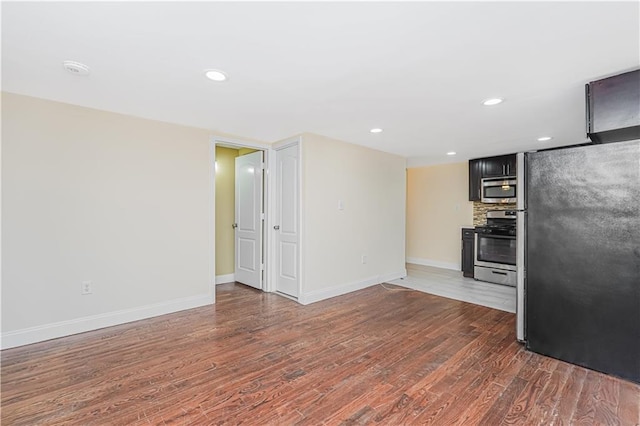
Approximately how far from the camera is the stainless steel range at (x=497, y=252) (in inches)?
192

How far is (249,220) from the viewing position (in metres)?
4.66

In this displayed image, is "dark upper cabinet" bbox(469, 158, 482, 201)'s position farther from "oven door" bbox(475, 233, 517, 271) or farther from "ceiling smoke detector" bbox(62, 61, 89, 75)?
"ceiling smoke detector" bbox(62, 61, 89, 75)

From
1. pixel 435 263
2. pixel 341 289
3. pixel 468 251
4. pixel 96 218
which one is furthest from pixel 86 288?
pixel 435 263

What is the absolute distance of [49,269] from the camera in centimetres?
Answer: 276

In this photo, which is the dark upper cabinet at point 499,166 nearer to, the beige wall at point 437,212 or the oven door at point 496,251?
the beige wall at point 437,212

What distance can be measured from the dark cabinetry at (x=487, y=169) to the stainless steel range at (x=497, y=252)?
70 centimetres

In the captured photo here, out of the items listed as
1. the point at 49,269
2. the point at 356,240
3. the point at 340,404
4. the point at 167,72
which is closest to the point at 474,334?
the point at 340,404

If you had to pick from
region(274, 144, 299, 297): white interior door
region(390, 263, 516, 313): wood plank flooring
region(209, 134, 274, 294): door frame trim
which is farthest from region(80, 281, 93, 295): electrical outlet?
region(390, 263, 516, 313): wood plank flooring

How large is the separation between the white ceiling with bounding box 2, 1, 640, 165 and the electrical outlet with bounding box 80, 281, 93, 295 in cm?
182

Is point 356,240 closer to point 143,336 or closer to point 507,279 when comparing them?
point 507,279

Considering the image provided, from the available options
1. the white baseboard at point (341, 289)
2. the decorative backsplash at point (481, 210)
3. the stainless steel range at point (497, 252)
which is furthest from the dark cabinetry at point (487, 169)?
the white baseboard at point (341, 289)

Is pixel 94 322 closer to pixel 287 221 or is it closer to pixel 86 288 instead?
pixel 86 288

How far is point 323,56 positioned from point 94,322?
339 centimetres

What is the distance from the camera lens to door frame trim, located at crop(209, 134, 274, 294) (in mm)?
3781
